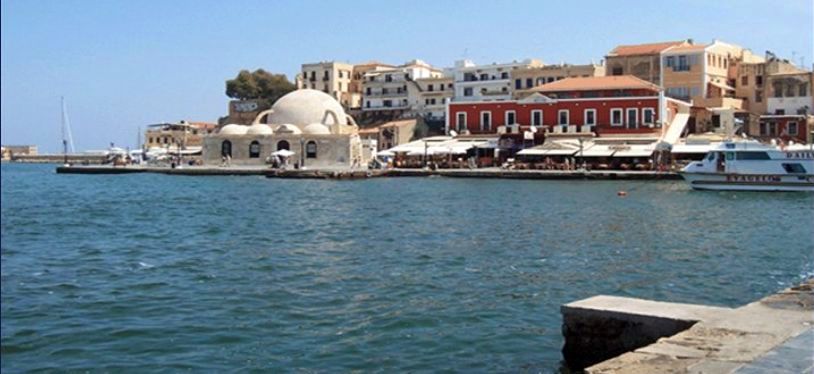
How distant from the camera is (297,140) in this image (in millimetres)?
62438

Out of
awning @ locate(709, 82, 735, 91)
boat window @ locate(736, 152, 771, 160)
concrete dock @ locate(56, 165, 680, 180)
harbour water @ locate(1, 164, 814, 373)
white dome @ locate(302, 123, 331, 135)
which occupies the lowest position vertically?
harbour water @ locate(1, 164, 814, 373)

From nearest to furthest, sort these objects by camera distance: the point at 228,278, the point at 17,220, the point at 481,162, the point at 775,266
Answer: the point at 228,278
the point at 775,266
the point at 17,220
the point at 481,162

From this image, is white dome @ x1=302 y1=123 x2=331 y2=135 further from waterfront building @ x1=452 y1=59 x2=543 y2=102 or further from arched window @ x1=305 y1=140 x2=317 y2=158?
waterfront building @ x1=452 y1=59 x2=543 y2=102

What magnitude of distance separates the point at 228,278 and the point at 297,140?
162ft

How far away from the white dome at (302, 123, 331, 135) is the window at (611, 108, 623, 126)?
796 inches

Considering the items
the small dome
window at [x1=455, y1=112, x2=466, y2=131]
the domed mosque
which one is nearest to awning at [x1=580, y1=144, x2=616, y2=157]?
window at [x1=455, y1=112, x2=466, y2=131]

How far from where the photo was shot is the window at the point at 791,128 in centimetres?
5428

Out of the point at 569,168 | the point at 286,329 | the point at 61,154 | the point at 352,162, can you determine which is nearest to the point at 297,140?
the point at 352,162

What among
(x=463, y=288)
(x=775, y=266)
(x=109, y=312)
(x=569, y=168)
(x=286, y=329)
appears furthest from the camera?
(x=569, y=168)

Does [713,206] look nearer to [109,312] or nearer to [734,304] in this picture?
[734,304]

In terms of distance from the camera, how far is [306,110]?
6675 centimetres

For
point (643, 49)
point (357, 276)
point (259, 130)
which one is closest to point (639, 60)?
point (643, 49)

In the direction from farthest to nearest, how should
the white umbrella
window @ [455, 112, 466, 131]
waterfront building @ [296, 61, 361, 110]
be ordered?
waterfront building @ [296, 61, 361, 110], the white umbrella, window @ [455, 112, 466, 131]

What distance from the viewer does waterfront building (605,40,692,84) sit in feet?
196
